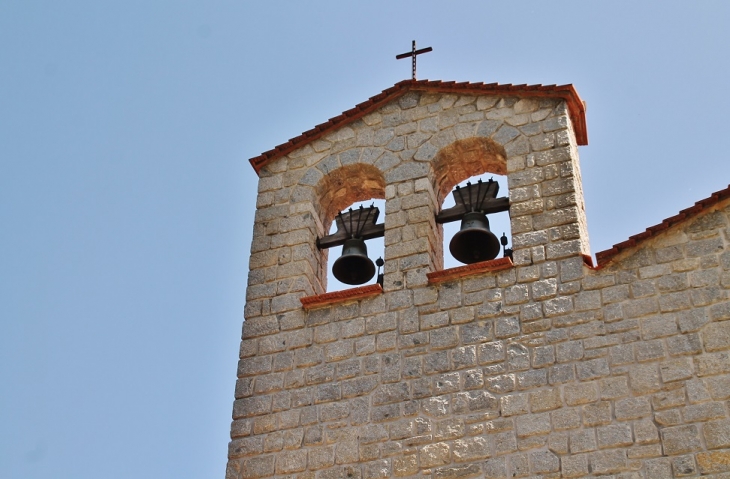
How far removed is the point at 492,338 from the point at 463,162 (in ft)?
6.83

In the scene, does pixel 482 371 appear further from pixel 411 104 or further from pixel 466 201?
pixel 411 104

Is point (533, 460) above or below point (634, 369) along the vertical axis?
below

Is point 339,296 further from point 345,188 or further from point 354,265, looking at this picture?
point 345,188

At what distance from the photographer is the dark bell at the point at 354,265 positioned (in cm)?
1062

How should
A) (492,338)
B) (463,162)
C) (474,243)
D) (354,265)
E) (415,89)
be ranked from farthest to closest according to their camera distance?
(415,89) < (463,162) < (354,265) < (474,243) < (492,338)

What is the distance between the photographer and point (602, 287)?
9266mm

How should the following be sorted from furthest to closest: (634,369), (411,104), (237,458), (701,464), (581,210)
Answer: (411,104) < (581,210) < (237,458) < (634,369) < (701,464)

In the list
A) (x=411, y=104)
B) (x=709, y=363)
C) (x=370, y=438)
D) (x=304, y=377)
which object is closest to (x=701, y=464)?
(x=709, y=363)

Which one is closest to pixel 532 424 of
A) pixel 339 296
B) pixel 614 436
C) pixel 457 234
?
pixel 614 436

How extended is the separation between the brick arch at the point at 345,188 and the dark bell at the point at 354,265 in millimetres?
461

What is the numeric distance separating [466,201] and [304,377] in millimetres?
2139

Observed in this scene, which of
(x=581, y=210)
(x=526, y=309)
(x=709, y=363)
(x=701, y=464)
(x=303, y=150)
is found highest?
(x=303, y=150)

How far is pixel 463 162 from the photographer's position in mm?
10852

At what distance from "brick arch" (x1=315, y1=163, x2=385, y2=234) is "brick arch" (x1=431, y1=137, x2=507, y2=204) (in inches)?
20.3
